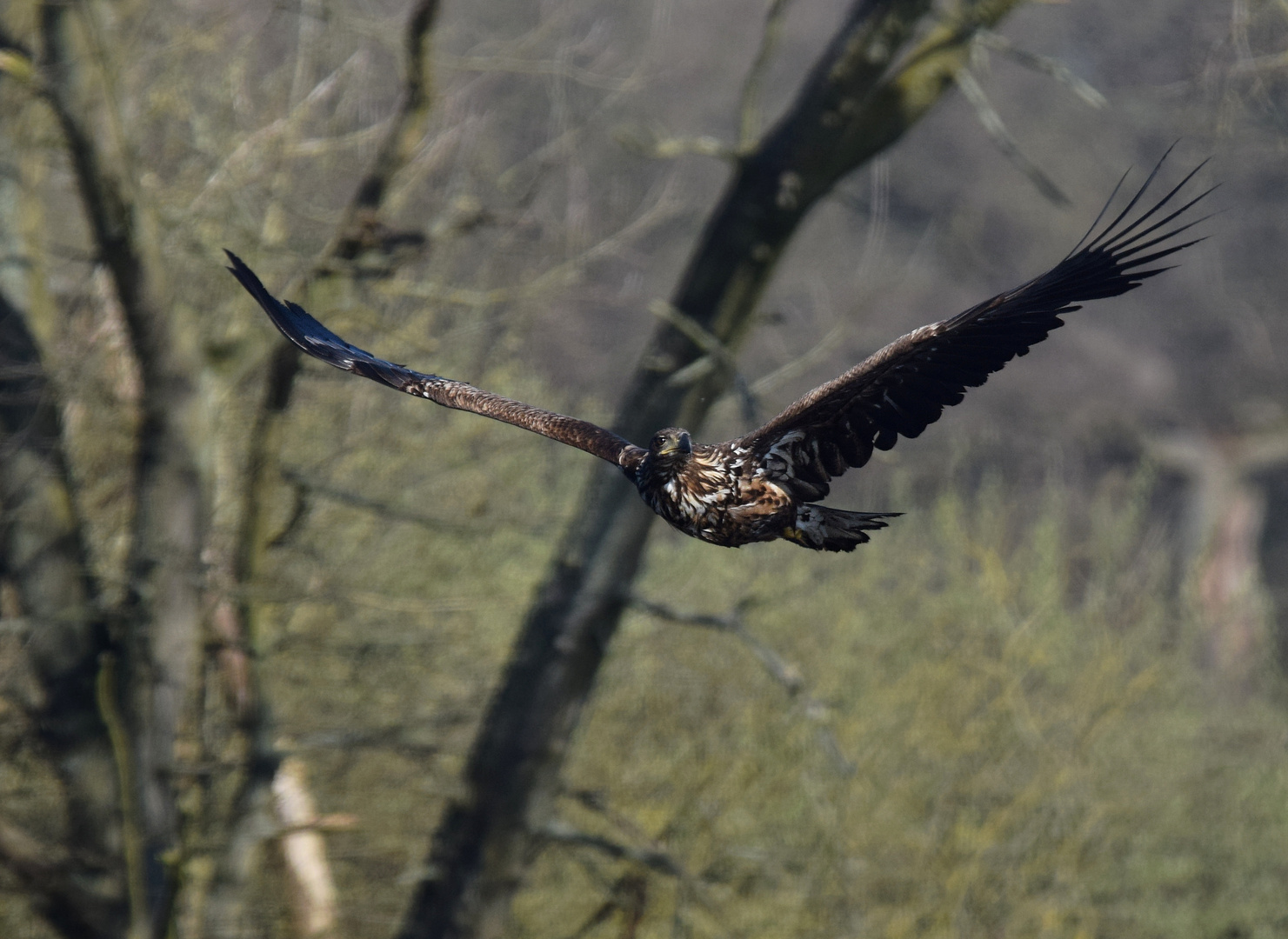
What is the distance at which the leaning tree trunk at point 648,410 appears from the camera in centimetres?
649

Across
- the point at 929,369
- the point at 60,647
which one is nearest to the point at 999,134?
the point at 929,369

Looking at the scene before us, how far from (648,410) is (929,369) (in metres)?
3.06

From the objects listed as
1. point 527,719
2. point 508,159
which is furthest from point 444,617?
point 508,159

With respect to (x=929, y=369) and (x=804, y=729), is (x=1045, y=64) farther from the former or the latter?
(x=804, y=729)

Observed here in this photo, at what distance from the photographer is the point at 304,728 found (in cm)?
984

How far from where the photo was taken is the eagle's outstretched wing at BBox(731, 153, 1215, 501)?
137 inches

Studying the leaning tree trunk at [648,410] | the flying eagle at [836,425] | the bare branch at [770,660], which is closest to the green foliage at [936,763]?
the leaning tree trunk at [648,410]

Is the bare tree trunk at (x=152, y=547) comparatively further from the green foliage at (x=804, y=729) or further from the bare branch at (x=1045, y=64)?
the bare branch at (x=1045, y=64)

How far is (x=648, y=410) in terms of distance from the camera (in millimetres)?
6699

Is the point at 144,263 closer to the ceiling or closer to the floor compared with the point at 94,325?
closer to the floor

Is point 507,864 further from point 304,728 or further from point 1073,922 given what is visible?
point 1073,922

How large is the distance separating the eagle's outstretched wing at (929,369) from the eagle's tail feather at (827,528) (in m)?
0.06

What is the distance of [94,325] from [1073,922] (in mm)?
8634

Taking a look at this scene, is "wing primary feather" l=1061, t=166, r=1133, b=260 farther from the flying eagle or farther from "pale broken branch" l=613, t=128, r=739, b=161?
"pale broken branch" l=613, t=128, r=739, b=161
